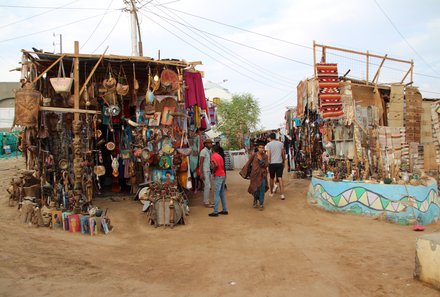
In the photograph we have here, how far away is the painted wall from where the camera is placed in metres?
7.68

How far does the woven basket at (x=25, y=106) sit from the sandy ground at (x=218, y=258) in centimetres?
190

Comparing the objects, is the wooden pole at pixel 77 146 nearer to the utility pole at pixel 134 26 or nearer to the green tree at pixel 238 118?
the utility pole at pixel 134 26

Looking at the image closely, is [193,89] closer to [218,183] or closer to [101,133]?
[101,133]

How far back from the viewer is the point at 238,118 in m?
31.7

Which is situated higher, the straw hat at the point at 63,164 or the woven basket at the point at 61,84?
the woven basket at the point at 61,84

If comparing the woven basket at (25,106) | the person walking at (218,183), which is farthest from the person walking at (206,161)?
the woven basket at (25,106)

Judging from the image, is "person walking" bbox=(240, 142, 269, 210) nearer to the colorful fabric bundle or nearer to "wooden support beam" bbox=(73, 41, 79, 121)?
the colorful fabric bundle

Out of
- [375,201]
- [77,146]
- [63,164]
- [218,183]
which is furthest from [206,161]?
[375,201]

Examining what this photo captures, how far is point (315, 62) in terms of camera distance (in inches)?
437

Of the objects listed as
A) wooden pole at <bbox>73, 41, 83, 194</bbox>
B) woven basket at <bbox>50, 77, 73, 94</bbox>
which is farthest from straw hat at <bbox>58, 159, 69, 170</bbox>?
woven basket at <bbox>50, 77, 73, 94</bbox>

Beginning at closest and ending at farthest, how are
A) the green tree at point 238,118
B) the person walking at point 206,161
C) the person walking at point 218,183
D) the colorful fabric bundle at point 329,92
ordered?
the person walking at point 218,183 < the person walking at point 206,161 < the colorful fabric bundle at point 329,92 < the green tree at point 238,118

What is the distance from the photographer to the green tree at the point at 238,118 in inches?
1155

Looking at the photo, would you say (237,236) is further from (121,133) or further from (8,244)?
(121,133)

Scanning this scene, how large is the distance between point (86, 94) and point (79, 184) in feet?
6.89
